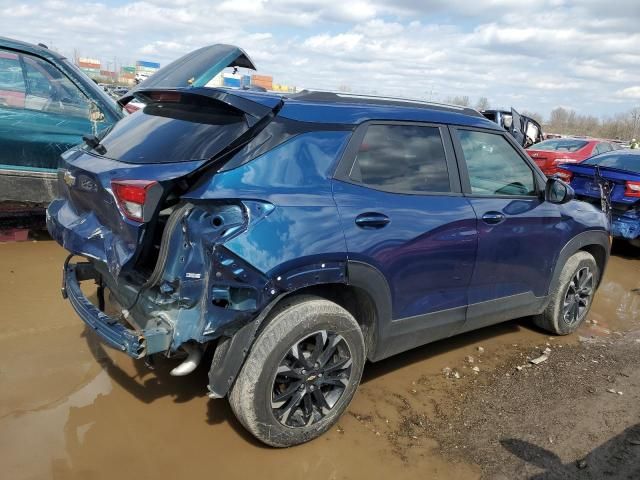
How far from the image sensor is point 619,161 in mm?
8102

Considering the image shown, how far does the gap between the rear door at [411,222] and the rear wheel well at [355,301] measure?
0.14 metres

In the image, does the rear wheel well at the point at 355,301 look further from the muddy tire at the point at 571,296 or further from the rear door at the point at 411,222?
the muddy tire at the point at 571,296

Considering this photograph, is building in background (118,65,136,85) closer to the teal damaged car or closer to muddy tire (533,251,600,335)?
the teal damaged car

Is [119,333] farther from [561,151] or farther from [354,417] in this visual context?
[561,151]

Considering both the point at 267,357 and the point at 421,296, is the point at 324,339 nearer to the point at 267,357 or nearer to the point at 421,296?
the point at 267,357

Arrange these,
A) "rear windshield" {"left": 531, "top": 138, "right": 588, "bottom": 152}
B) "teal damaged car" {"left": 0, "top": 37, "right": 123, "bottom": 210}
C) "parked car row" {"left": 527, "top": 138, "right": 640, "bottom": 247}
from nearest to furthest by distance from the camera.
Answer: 1. "teal damaged car" {"left": 0, "top": 37, "right": 123, "bottom": 210}
2. "parked car row" {"left": 527, "top": 138, "right": 640, "bottom": 247}
3. "rear windshield" {"left": 531, "top": 138, "right": 588, "bottom": 152}

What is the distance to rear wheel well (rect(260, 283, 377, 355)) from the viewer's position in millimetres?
2904

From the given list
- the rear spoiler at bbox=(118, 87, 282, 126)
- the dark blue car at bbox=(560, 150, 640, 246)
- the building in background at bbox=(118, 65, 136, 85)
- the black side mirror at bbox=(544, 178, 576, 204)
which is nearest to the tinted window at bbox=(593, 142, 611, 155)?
the dark blue car at bbox=(560, 150, 640, 246)

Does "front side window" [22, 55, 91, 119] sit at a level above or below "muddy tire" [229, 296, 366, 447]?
above

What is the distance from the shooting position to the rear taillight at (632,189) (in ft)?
24.1

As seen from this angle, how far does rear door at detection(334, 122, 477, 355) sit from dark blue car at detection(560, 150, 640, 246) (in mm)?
5203

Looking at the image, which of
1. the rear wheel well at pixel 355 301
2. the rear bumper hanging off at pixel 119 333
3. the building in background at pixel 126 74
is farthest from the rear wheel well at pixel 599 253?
the building in background at pixel 126 74

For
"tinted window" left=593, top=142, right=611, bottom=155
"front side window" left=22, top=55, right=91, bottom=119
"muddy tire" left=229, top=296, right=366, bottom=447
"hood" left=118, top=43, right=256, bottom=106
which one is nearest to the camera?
"muddy tire" left=229, top=296, right=366, bottom=447

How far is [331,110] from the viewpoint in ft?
9.71
